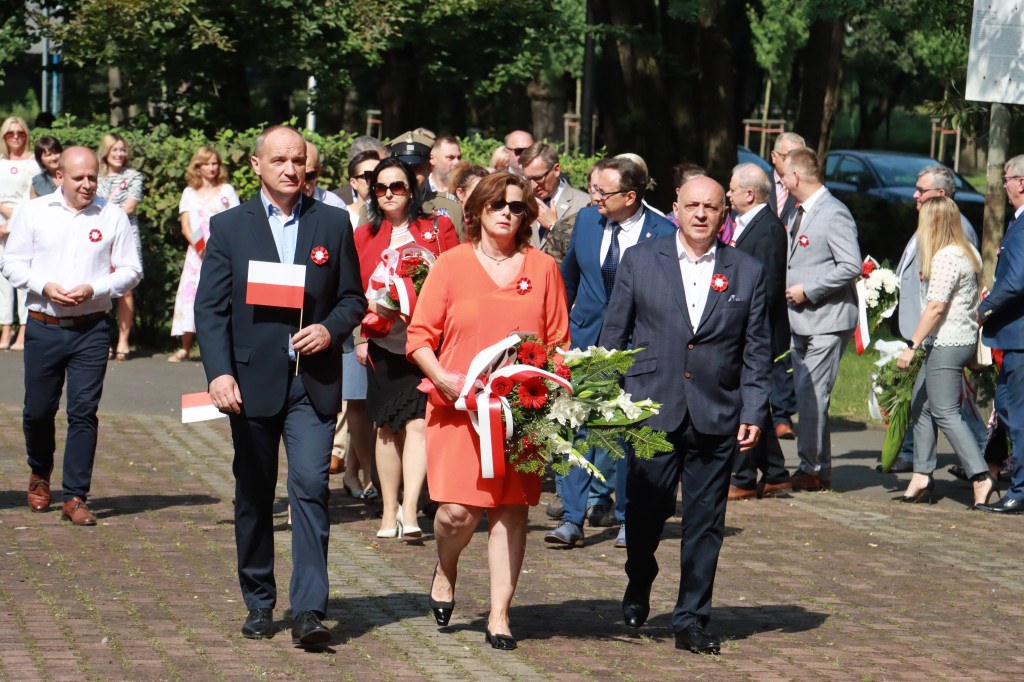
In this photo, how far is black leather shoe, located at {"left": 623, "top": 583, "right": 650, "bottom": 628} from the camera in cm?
681

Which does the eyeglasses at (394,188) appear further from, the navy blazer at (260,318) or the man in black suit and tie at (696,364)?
the man in black suit and tie at (696,364)

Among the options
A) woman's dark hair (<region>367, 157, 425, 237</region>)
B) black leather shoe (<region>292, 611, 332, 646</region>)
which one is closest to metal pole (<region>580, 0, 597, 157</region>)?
woman's dark hair (<region>367, 157, 425, 237</region>)

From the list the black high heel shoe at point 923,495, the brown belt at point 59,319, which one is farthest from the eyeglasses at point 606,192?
the black high heel shoe at point 923,495

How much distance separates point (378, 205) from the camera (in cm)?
849

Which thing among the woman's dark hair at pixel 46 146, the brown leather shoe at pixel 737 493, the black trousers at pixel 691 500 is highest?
the woman's dark hair at pixel 46 146

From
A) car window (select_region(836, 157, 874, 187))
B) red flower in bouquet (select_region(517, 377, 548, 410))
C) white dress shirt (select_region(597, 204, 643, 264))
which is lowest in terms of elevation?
red flower in bouquet (select_region(517, 377, 548, 410))

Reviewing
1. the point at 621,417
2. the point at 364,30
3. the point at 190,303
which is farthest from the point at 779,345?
the point at 364,30

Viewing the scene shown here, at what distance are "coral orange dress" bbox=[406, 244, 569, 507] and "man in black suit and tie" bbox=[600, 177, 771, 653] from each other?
44 centimetres

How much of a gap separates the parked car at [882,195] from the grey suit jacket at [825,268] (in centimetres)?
1276

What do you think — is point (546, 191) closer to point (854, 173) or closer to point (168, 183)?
point (168, 183)

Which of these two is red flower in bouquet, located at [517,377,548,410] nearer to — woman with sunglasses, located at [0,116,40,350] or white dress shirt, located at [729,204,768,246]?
white dress shirt, located at [729,204,768,246]

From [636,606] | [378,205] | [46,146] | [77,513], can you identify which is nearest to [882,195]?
[46,146]

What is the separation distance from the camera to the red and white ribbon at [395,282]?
8086 millimetres

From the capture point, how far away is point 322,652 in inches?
245
